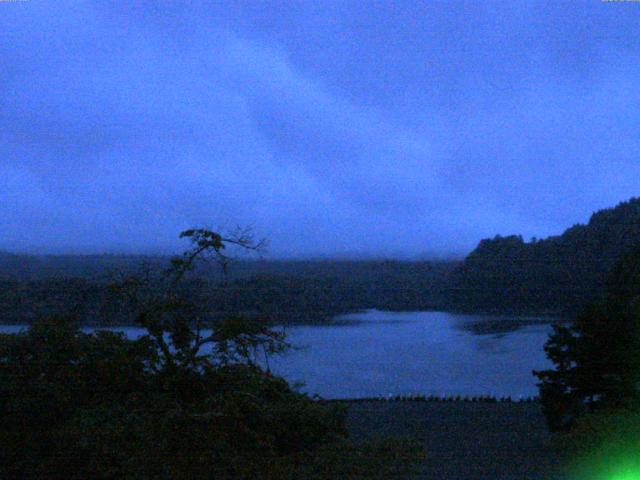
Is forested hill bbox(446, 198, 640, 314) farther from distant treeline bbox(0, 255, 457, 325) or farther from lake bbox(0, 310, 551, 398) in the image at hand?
distant treeline bbox(0, 255, 457, 325)

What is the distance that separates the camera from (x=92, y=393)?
5.83m

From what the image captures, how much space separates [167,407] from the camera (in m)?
5.41

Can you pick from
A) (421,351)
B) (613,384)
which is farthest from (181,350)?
(421,351)

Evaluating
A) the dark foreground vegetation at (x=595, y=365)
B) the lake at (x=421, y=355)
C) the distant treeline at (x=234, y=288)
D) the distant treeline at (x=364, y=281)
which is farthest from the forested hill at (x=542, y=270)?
the dark foreground vegetation at (x=595, y=365)

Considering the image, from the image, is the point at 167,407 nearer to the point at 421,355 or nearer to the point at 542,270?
the point at 421,355

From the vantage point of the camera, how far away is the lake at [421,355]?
33.0 feet

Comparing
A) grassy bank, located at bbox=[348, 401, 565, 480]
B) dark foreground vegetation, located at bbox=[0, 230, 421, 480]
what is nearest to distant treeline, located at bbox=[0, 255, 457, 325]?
dark foreground vegetation, located at bbox=[0, 230, 421, 480]

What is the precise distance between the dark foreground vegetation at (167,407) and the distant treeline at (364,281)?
1.51 ft

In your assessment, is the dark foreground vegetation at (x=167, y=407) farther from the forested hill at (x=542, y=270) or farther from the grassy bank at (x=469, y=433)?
the forested hill at (x=542, y=270)

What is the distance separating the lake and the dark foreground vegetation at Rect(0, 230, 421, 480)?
8.16 feet

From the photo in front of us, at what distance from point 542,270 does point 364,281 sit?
7.10m

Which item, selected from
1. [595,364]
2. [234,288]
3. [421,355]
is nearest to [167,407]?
[234,288]

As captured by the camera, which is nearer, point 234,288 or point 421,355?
point 234,288

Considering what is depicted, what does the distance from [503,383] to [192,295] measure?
28.5 ft
